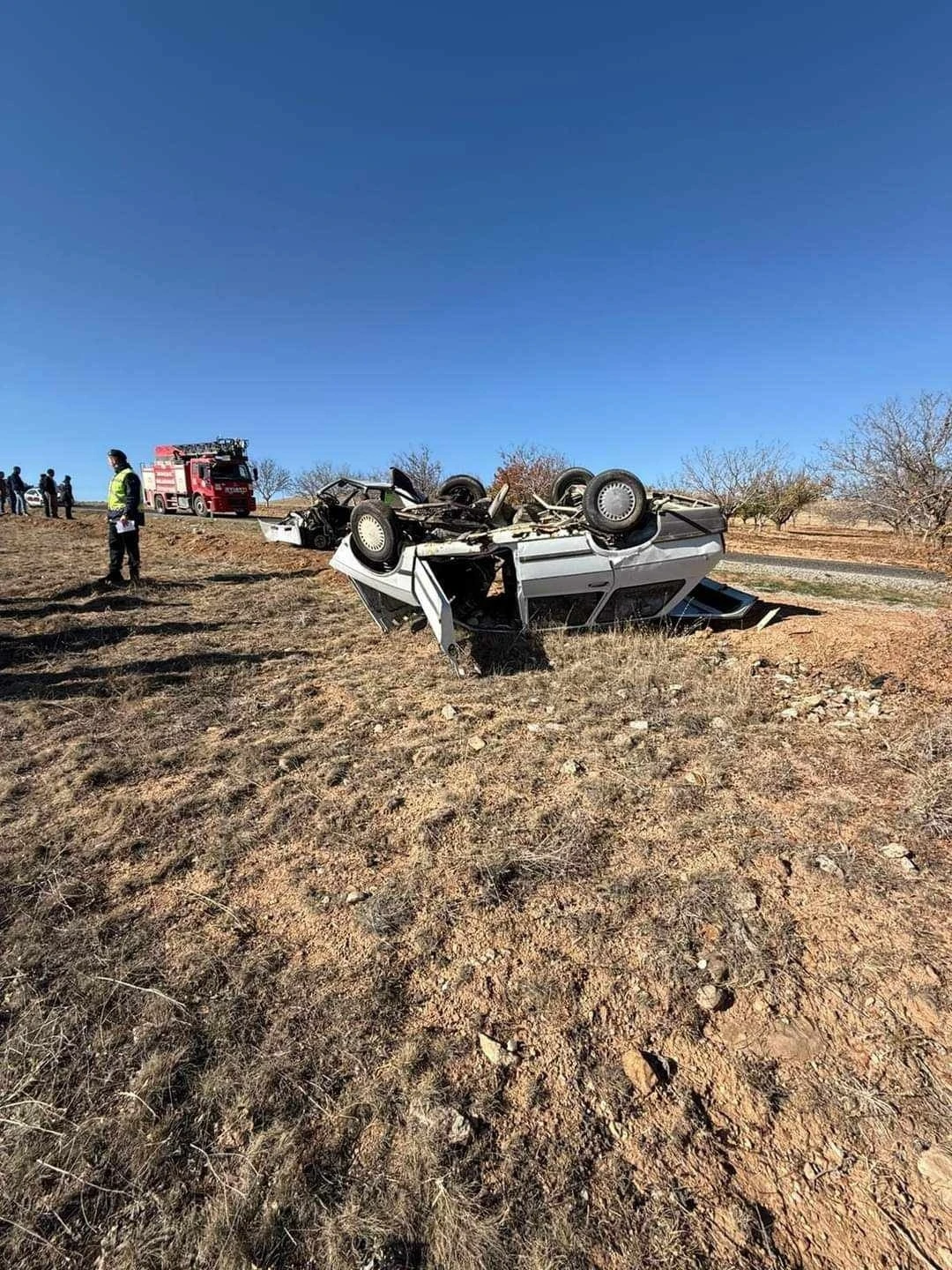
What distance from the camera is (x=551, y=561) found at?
4.97m

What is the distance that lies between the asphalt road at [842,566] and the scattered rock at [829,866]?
9.23 m

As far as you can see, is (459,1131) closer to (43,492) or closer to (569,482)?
(569,482)

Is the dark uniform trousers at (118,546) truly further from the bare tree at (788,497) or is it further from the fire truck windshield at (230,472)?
the bare tree at (788,497)

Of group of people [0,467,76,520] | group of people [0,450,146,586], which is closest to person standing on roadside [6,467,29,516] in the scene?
group of people [0,467,76,520]

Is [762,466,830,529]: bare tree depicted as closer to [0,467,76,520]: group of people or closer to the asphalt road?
the asphalt road

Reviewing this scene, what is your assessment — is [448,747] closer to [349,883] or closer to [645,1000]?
[349,883]

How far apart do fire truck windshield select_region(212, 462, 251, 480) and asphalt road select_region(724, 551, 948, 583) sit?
17467 mm

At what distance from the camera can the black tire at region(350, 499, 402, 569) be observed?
5395 millimetres

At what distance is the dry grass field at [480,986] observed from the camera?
1.34m

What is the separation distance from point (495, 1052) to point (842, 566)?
1235cm

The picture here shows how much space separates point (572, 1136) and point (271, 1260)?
2.39ft

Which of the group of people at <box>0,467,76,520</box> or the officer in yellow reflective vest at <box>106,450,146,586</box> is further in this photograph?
the group of people at <box>0,467,76,520</box>

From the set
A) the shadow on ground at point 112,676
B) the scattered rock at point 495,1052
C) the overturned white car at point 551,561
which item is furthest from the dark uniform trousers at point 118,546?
the scattered rock at point 495,1052

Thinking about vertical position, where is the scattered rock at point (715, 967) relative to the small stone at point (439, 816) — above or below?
below
